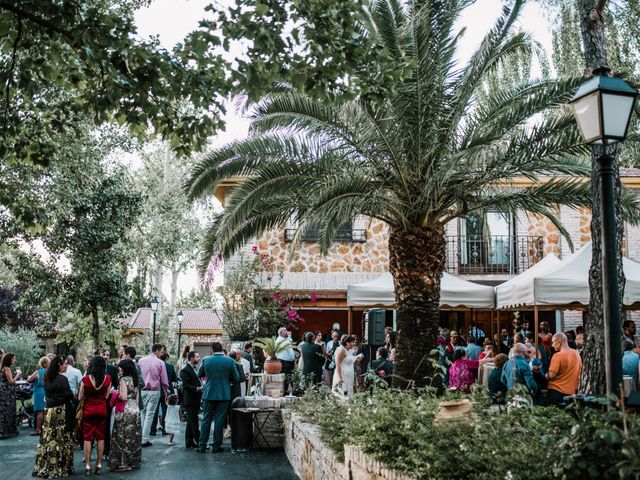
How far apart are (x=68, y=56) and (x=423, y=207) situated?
5171mm

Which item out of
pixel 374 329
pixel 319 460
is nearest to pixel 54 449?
pixel 319 460

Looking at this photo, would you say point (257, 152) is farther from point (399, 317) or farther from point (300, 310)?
point (300, 310)

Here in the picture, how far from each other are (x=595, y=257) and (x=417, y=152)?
9.00 ft

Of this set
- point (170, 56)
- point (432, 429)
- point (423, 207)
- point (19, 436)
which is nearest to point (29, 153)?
point (170, 56)

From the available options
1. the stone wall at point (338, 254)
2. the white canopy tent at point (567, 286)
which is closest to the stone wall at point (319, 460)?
the white canopy tent at point (567, 286)

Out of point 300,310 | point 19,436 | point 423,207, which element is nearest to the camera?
point 423,207

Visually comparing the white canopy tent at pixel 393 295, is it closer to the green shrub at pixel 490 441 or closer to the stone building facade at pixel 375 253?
the stone building facade at pixel 375 253

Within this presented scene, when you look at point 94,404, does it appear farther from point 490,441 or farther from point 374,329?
point 490,441

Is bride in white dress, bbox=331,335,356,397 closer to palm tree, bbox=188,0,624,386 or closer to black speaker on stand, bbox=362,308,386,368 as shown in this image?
palm tree, bbox=188,0,624,386

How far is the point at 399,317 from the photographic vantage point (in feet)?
35.9

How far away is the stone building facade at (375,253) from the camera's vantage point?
22.5m

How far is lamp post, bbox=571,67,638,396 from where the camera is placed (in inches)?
231

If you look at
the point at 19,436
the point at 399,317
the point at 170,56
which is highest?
the point at 170,56

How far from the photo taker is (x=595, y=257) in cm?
930
